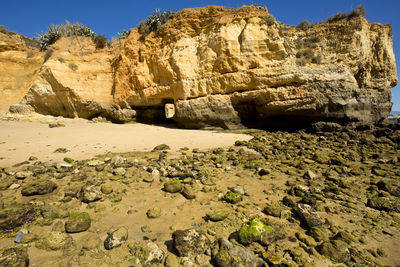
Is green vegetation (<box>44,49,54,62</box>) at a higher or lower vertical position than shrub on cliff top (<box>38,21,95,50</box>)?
lower

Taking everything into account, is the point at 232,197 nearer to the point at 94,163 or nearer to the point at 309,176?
the point at 309,176

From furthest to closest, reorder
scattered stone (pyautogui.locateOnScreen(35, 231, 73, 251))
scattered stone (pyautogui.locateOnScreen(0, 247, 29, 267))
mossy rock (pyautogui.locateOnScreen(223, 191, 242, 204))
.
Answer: mossy rock (pyautogui.locateOnScreen(223, 191, 242, 204))
scattered stone (pyautogui.locateOnScreen(35, 231, 73, 251))
scattered stone (pyautogui.locateOnScreen(0, 247, 29, 267))

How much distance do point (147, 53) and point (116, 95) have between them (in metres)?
3.42

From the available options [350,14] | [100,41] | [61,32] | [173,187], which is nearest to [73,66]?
[100,41]

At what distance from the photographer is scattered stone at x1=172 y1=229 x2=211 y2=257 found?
1.64 metres

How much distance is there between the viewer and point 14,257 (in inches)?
54.9

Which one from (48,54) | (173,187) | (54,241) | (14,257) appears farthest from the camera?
(48,54)

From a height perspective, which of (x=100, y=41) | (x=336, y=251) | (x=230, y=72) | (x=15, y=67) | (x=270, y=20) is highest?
(x=100, y=41)

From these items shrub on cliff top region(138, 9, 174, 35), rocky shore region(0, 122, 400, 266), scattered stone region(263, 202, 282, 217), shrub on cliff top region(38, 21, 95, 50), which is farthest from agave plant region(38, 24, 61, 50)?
scattered stone region(263, 202, 282, 217)

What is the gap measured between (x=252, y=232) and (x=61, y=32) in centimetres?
1741

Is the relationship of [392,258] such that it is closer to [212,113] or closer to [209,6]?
[212,113]

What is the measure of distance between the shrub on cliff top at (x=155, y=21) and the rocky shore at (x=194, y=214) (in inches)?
414

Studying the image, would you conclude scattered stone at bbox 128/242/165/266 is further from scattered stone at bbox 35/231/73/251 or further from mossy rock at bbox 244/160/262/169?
mossy rock at bbox 244/160/262/169

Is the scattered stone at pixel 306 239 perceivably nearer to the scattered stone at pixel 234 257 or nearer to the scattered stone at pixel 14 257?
the scattered stone at pixel 234 257
